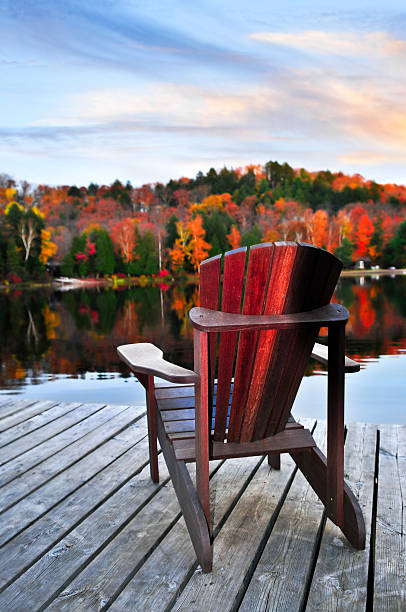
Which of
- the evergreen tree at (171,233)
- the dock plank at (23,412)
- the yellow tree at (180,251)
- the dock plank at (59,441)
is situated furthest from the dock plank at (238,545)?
the evergreen tree at (171,233)

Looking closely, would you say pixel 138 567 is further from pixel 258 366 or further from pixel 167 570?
pixel 258 366

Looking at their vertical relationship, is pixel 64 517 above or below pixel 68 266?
above

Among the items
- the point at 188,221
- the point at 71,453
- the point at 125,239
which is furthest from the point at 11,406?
the point at 188,221

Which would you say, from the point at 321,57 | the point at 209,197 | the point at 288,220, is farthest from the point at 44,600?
the point at 321,57

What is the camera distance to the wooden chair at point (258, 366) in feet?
4.90

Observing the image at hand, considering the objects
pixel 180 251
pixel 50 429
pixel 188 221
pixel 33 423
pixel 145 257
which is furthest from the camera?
pixel 188 221

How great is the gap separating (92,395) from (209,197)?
1717 inches

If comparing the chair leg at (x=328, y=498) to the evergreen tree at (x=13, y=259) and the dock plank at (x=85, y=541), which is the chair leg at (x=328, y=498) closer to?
the dock plank at (x=85, y=541)

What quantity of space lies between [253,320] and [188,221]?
37.2 metres

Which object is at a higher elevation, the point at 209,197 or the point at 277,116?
the point at 277,116

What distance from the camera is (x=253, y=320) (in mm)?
1505

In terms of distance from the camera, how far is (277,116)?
175ft

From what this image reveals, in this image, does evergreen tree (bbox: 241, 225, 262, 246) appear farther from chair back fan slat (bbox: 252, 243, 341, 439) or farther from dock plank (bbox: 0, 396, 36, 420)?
chair back fan slat (bbox: 252, 243, 341, 439)

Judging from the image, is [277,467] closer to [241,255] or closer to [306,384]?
[241,255]
